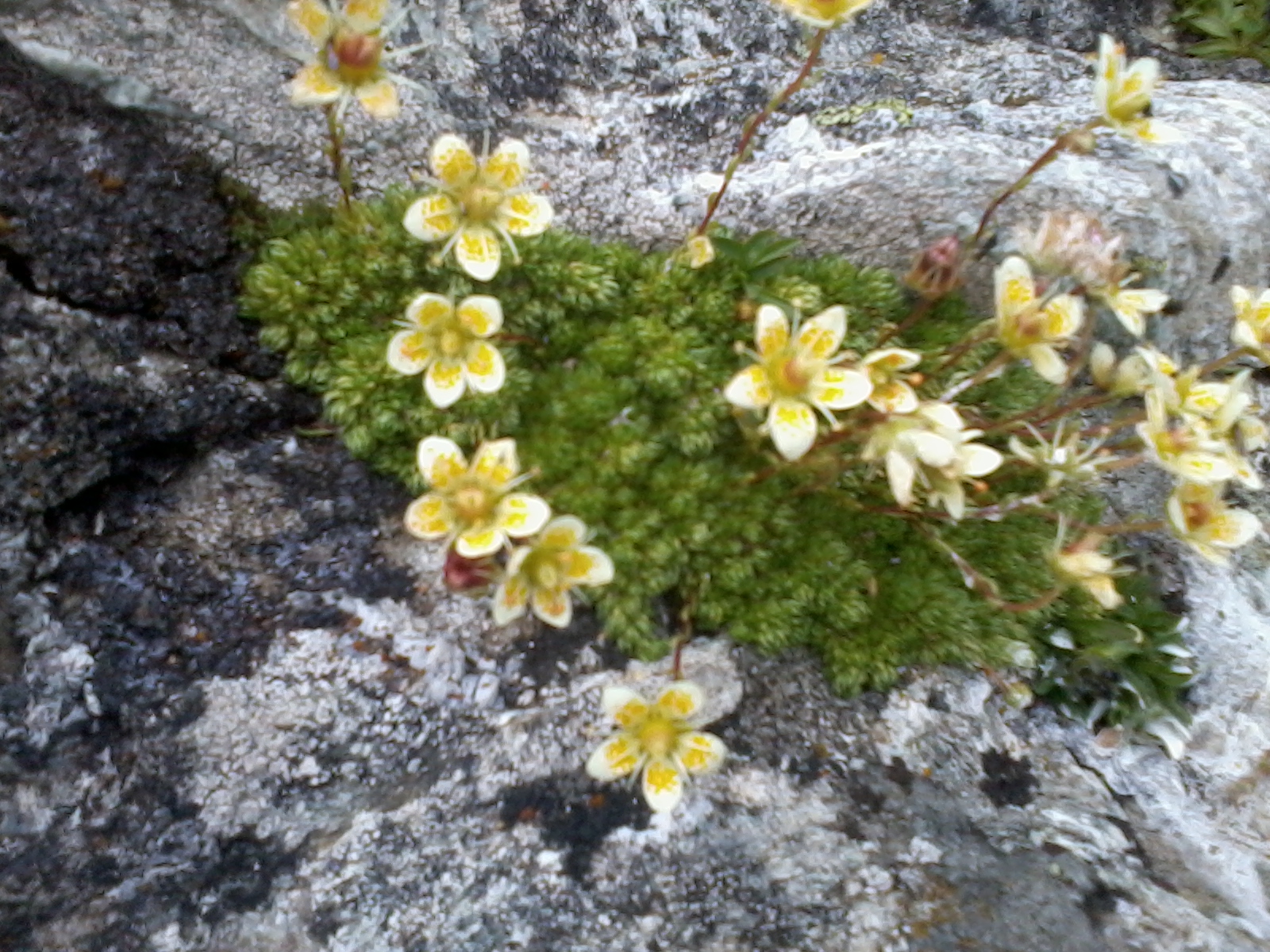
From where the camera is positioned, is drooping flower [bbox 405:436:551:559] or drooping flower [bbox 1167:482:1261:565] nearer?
drooping flower [bbox 405:436:551:559]

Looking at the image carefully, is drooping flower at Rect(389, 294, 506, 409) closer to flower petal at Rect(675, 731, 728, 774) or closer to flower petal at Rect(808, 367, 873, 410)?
flower petal at Rect(808, 367, 873, 410)

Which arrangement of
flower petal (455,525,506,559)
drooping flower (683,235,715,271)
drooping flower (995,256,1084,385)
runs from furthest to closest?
drooping flower (683,235,715,271) → drooping flower (995,256,1084,385) → flower petal (455,525,506,559)

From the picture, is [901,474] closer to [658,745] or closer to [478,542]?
[658,745]

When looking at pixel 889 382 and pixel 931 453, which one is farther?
pixel 889 382

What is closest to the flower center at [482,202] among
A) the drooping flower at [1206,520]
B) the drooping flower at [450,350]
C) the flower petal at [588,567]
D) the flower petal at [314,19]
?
the drooping flower at [450,350]

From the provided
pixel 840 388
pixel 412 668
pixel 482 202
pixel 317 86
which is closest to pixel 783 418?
pixel 840 388

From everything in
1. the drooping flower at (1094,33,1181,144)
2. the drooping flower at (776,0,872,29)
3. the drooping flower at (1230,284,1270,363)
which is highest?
the drooping flower at (776,0,872,29)

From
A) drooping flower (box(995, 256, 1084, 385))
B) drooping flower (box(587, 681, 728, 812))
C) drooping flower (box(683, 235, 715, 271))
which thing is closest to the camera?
drooping flower (box(587, 681, 728, 812))

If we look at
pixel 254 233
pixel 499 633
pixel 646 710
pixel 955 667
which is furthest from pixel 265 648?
pixel 955 667

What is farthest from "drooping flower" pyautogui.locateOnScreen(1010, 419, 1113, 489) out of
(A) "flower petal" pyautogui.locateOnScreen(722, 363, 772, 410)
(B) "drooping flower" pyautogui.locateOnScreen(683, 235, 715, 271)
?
(B) "drooping flower" pyautogui.locateOnScreen(683, 235, 715, 271)
